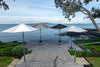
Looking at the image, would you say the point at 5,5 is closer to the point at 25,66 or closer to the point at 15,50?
the point at 15,50

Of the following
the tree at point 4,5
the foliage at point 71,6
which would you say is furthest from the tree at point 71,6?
the tree at point 4,5

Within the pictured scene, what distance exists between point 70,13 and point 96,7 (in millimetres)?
3687

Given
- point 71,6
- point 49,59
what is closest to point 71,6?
point 71,6

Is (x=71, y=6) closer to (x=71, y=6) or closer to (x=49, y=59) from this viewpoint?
(x=71, y=6)

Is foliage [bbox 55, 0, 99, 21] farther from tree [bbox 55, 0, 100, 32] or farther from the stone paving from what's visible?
the stone paving

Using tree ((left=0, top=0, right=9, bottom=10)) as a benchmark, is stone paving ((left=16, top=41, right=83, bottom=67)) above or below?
below

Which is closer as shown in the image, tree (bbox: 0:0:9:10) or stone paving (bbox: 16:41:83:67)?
stone paving (bbox: 16:41:83:67)

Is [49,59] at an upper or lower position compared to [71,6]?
lower

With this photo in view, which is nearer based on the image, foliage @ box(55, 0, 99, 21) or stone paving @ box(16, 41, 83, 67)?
stone paving @ box(16, 41, 83, 67)

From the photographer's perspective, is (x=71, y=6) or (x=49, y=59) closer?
(x=49, y=59)

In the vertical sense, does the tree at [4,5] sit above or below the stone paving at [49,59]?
above

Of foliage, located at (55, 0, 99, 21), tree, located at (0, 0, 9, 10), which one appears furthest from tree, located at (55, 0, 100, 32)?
tree, located at (0, 0, 9, 10)

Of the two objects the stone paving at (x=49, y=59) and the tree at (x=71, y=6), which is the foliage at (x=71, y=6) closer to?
the tree at (x=71, y=6)

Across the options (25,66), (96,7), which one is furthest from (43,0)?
(25,66)
